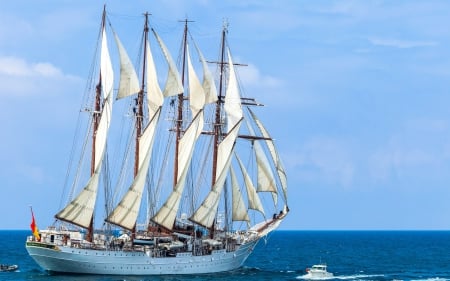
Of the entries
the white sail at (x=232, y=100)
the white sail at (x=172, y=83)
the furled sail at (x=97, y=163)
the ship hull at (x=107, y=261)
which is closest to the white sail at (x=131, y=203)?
the furled sail at (x=97, y=163)

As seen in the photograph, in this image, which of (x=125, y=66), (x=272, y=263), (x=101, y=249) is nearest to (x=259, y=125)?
(x=125, y=66)

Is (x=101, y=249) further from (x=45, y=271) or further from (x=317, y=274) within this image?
(x=317, y=274)

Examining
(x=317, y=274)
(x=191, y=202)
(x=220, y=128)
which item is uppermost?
(x=220, y=128)

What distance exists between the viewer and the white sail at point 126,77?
82375 millimetres

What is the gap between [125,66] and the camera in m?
82.9

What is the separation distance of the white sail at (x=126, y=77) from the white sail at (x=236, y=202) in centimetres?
1406

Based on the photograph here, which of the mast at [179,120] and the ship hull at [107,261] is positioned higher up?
the mast at [179,120]

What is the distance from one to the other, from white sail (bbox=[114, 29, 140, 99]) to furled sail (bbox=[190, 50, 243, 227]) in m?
10.1

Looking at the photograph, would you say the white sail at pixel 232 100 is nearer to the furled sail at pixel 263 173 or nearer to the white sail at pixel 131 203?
the furled sail at pixel 263 173

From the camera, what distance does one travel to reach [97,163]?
265ft

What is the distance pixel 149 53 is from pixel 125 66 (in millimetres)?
3069

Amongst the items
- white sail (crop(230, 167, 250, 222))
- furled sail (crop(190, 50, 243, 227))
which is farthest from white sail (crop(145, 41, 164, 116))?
white sail (crop(230, 167, 250, 222))

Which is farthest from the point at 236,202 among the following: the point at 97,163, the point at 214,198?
the point at 97,163

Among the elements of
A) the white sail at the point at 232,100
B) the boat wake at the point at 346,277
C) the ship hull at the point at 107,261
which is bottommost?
the boat wake at the point at 346,277
